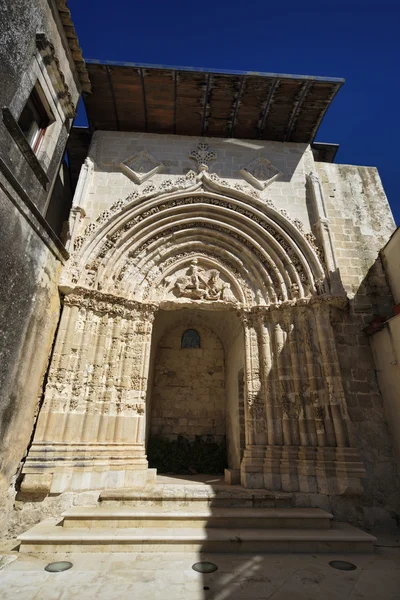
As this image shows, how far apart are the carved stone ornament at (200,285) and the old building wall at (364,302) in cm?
255

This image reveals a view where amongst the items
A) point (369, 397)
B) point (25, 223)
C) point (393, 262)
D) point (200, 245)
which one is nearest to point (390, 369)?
point (369, 397)

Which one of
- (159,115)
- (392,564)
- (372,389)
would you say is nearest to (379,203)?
(372,389)

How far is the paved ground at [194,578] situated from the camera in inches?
117

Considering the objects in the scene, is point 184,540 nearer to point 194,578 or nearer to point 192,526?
point 192,526

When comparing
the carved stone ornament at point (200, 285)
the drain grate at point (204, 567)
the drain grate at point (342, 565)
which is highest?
the carved stone ornament at point (200, 285)

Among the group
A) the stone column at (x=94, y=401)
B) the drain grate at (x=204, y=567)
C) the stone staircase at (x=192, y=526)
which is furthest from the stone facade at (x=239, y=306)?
the drain grate at (x=204, y=567)

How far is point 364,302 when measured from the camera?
6.78 metres

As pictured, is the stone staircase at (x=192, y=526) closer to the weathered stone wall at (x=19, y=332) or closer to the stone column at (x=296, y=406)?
the stone column at (x=296, y=406)

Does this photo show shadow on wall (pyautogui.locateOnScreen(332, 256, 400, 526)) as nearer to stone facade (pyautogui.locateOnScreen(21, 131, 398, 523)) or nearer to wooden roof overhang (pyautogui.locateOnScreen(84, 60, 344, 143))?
stone facade (pyautogui.locateOnScreen(21, 131, 398, 523))

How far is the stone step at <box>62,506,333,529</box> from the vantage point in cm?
443

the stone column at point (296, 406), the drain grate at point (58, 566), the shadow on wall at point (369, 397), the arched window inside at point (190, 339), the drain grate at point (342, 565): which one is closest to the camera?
the drain grate at point (58, 566)

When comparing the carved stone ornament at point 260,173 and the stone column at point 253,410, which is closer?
the stone column at point 253,410

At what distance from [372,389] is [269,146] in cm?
679

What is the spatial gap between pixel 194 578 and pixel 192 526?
1233mm
